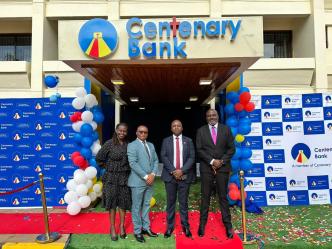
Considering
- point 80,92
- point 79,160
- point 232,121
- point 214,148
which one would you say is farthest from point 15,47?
point 214,148

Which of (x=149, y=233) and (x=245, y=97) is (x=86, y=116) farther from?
(x=245, y=97)

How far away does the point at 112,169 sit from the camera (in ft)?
13.4

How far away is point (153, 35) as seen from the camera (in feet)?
13.5

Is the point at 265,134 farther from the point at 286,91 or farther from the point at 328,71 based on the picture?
the point at 328,71

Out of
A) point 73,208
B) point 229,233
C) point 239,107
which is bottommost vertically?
point 229,233

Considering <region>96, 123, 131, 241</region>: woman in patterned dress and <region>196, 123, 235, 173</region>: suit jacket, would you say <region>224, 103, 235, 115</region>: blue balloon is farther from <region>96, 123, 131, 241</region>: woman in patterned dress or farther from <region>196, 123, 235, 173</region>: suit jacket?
<region>96, 123, 131, 241</region>: woman in patterned dress

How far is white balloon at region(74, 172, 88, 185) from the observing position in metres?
5.15

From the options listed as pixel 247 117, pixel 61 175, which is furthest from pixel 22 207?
pixel 247 117

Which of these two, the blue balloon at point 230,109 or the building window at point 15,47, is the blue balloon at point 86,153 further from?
the building window at point 15,47

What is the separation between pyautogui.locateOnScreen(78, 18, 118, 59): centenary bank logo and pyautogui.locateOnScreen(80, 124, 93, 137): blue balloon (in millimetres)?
1742

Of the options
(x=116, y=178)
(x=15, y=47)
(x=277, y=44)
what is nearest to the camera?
(x=116, y=178)

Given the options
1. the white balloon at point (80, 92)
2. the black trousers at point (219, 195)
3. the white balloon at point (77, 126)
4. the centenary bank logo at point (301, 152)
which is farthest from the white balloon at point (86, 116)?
the centenary bank logo at point (301, 152)

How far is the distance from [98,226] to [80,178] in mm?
954

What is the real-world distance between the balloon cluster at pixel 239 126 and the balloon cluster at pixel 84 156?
2.64 metres
